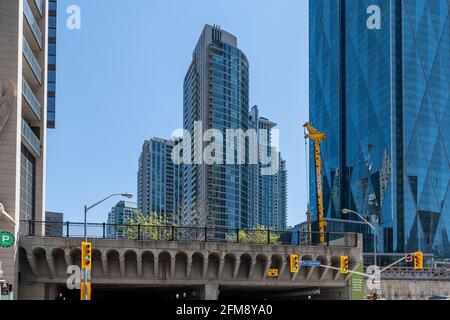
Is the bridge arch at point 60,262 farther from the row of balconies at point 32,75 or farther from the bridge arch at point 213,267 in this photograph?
the bridge arch at point 213,267

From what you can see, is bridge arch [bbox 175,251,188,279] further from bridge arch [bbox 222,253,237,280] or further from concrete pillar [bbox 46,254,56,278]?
concrete pillar [bbox 46,254,56,278]

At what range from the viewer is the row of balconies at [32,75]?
5019 centimetres

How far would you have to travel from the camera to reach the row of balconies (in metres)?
50.2

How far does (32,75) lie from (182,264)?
21.9m

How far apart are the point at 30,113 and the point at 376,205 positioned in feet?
521

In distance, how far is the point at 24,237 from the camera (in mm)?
46125

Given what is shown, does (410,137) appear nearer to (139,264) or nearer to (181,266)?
(181,266)

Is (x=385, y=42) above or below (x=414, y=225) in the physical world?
above

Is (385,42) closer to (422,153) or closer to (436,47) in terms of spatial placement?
(436,47)

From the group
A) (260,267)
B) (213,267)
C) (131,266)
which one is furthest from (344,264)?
(131,266)

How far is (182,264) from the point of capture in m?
51.8
